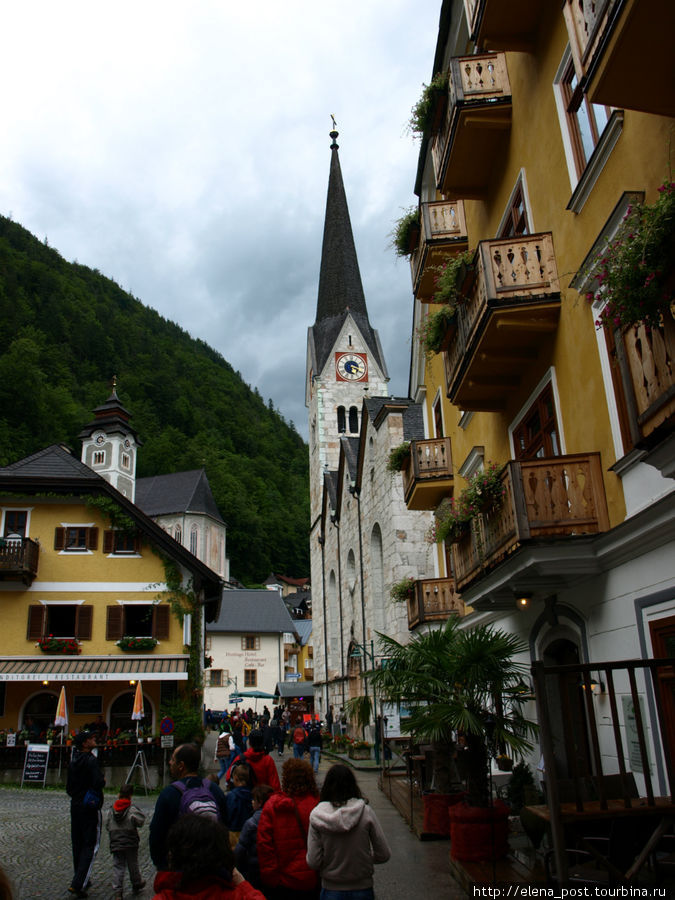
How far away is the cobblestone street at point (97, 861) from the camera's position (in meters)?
7.97

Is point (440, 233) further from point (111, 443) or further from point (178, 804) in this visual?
point (111, 443)

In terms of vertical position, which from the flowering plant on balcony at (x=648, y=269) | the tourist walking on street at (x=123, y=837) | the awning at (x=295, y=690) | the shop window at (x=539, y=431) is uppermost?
the shop window at (x=539, y=431)

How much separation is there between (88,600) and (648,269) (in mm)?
21560

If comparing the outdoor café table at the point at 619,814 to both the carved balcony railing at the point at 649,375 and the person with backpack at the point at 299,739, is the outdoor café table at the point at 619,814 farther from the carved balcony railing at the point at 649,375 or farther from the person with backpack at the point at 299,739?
the person with backpack at the point at 299,739

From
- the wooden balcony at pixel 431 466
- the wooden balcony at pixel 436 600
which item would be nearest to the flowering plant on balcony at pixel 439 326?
the wooden balcony at pixel 431 466

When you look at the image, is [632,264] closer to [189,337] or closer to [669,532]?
[669,532]

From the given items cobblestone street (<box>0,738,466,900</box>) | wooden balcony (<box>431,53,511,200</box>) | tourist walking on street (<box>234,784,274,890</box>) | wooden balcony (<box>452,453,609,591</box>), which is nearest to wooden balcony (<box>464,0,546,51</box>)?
wooden balcony (<box>431,53,511,200</box>)

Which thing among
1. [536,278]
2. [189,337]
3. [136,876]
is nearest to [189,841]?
[136,876]

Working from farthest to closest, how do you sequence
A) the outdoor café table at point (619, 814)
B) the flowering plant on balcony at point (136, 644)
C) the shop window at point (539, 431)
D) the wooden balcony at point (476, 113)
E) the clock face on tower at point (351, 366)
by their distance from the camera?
the clock face on tower at point (351, 366), the flowering plant on balcony at point (136, 644), the wooden balcony at point (476, 113), the shop window at point (539, 431), the outdoor café table at point (619, 814)

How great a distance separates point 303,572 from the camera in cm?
12706

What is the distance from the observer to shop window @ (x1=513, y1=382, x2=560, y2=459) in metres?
9.95

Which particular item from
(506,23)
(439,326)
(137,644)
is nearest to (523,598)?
(439,326)

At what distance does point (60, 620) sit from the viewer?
76.9 feet

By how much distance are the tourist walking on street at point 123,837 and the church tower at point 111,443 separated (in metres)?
68.2
